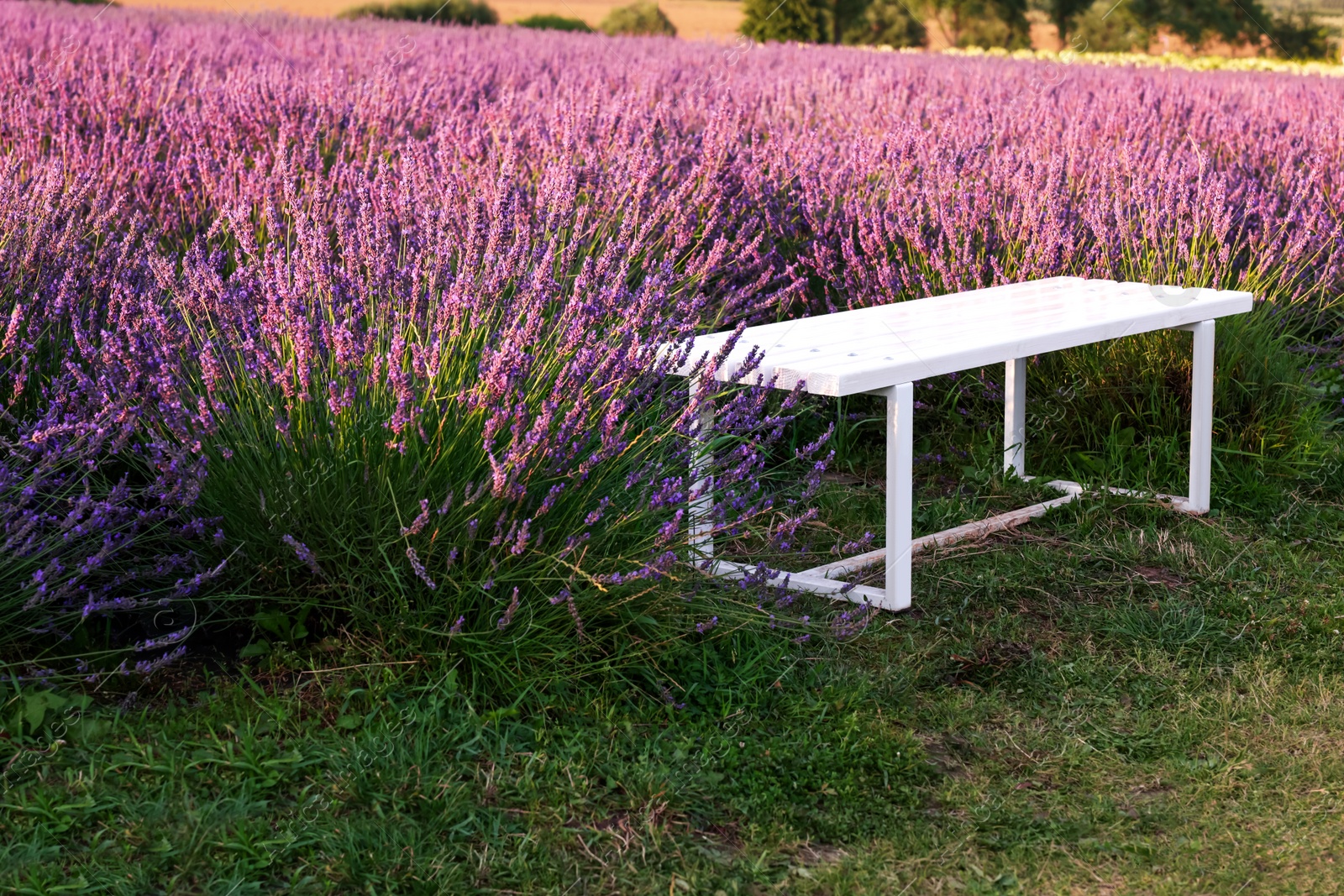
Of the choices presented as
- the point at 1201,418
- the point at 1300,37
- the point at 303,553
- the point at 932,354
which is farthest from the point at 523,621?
the point at 1300,37

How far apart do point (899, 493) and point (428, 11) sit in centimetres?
2375

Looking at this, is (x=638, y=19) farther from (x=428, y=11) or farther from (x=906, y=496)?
(x=906, y=496)

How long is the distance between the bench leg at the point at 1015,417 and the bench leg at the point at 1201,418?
430 mm

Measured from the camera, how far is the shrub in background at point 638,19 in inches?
829

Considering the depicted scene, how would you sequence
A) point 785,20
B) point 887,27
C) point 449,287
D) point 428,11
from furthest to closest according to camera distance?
point 887,27, point 785,20, point 428,11, point 449,287

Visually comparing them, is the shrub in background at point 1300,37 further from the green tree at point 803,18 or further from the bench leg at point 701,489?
the bench leg at point 701,489

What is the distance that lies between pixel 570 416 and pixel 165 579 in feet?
2.65

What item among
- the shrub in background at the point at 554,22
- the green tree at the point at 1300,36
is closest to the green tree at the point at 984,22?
the green tree at the point at 1300,36

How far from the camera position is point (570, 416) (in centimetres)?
236

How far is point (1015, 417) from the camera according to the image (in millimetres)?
3850

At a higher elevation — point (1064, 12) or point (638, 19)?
point (1064, 12)

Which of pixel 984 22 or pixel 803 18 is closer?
pixel 803 18

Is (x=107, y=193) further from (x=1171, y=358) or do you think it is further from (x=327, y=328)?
(x=1171, y=358)

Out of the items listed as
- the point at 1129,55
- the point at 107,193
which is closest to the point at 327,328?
the point at 107,193
